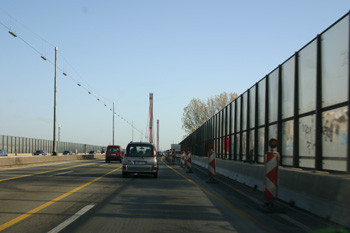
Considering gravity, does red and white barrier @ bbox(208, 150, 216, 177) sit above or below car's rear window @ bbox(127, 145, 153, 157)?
below

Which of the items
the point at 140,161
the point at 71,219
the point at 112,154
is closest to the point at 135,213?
the point at 71,219

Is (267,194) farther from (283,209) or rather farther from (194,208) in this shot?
(194,208)

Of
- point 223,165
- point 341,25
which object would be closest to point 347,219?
point 341,25

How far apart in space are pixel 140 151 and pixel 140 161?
569mm

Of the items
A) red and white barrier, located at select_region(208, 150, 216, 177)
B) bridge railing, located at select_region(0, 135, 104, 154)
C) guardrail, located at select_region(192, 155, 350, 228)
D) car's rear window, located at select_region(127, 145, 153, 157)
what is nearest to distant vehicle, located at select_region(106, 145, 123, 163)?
bridge railing, located at select_region(0, 135, 104, 154)

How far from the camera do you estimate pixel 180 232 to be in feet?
22.1

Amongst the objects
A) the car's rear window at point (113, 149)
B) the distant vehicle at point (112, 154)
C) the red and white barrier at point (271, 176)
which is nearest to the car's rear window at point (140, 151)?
the red and white barrier at point (271, 176)

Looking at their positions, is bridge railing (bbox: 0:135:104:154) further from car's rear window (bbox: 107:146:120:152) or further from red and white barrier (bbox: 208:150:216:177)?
red and white barrier (bbox: 208:150:216:177)

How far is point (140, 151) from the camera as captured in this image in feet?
64.6

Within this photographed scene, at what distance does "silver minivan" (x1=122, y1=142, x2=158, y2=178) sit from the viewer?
63.1 feet

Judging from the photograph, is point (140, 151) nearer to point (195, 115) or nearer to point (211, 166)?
point (211, 166)

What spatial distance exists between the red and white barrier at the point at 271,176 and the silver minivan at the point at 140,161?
996 cm

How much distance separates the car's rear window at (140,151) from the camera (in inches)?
772

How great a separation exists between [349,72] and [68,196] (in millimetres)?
7577
